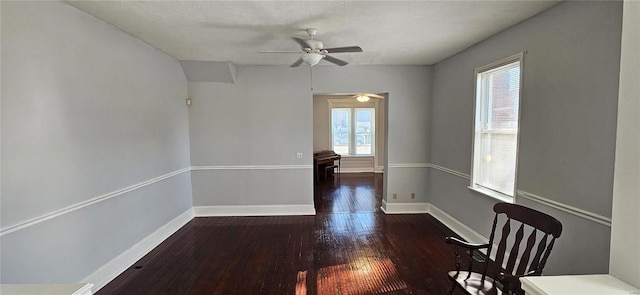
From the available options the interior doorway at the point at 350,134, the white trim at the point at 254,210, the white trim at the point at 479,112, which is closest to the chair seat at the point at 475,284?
the white trim at the point at 479,112

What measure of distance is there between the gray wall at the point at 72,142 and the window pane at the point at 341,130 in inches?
249

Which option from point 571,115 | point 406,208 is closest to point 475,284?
point 571,115

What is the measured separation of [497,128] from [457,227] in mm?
1572

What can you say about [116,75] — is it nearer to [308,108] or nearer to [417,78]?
[308,108]

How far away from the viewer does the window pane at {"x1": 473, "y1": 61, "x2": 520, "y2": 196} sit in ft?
9.88

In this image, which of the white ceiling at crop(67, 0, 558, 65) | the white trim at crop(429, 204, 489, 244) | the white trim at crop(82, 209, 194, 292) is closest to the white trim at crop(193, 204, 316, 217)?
the white trim at crop(82, 209, 194, 292)

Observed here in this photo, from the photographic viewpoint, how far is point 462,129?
12.9ft

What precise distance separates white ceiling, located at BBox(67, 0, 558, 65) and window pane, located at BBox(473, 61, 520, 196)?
50 cm

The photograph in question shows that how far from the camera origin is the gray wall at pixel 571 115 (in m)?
1.99

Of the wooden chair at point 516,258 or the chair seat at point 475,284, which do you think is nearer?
the wooden chair at point 516,258

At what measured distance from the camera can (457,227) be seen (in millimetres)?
4094

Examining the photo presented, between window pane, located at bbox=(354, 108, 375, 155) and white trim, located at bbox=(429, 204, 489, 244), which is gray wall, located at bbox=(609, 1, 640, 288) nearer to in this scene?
white trim, located at bbox=(429, 204, 489, 244)

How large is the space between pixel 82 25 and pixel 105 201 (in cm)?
162

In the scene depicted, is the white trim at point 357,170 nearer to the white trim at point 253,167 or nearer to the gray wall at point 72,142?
the white trim at point 253,167
